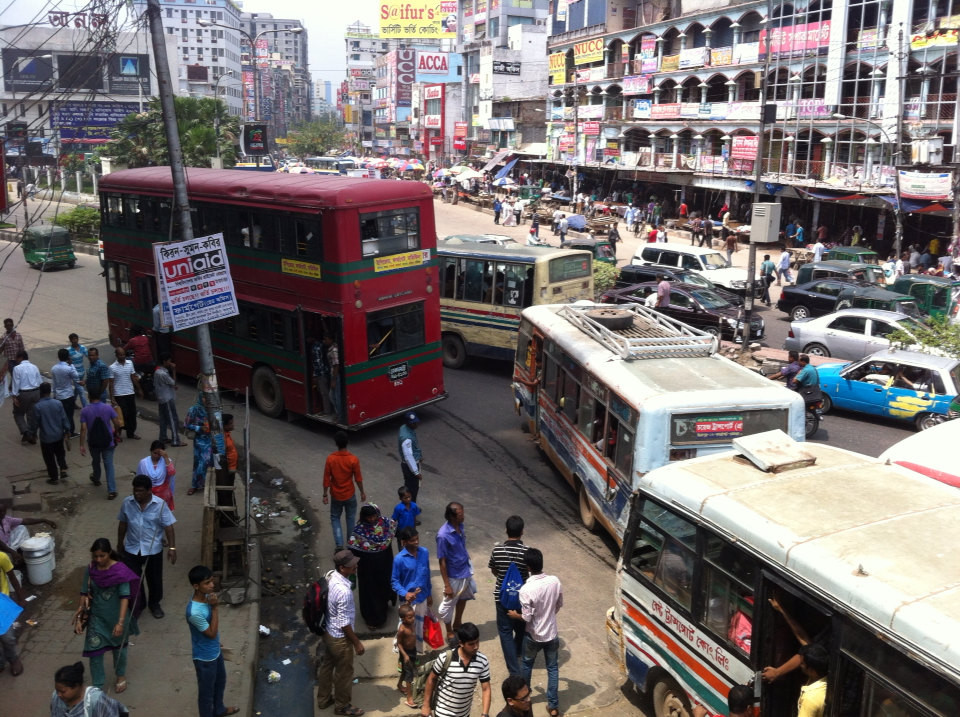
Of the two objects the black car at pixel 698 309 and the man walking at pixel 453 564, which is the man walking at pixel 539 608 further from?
the black car at pixel 698 309

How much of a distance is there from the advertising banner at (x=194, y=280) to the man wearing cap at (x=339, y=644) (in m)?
4.77

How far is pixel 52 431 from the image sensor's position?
39.4 ft

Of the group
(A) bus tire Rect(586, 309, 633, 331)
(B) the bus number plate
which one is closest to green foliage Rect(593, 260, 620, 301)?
(B) the bus number plate

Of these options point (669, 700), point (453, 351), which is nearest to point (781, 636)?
point (669, 700)

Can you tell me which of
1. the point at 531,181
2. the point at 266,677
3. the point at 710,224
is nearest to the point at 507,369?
the point at 266,677

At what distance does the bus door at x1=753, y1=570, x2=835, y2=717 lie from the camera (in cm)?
595

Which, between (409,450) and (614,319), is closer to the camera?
(409,450)

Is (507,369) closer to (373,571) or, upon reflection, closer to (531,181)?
(373,571)

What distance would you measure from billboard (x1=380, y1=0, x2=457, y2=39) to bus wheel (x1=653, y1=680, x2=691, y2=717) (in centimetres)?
16929

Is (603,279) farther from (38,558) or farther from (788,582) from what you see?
(788,582)

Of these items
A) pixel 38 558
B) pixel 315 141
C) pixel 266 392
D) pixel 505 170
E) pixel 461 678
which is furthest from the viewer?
pixel 315 141

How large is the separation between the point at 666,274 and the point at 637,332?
13.2 meters

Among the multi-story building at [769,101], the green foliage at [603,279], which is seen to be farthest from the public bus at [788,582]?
the multi-story building at [769,101]

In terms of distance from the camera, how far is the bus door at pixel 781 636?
595 cm
